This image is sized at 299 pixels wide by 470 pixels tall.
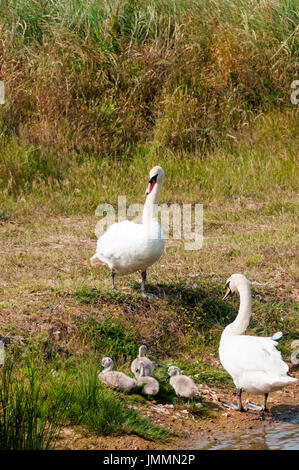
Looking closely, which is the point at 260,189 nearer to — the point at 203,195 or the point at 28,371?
the point at 203,195

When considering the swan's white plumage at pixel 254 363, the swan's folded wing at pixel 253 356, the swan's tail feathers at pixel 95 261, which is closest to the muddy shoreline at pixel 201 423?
the swan's white plumage at pixel 254 363

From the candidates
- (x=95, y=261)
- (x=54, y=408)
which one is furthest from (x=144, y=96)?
(x=54, y=408)

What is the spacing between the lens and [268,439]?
5742 millimetres

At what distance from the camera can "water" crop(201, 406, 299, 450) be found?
5.57 meters

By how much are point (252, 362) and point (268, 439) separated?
0.57 m

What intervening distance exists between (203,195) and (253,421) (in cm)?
580

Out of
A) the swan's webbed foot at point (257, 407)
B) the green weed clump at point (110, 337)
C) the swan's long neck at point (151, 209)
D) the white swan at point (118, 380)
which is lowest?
the swan's webbed foot at point (257, 407)

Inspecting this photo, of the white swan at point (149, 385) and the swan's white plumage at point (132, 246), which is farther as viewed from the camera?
the swan's white plumage at point (132, 246)

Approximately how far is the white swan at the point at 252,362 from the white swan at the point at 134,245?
1130mm

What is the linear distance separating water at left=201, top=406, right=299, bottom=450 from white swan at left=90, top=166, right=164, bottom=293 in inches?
73.4

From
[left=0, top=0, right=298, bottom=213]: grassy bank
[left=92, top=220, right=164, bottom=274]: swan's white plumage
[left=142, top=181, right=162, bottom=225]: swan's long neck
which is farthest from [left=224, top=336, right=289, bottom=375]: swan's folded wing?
[left=0, top=0, right=298, bottom=213]: grassy bank

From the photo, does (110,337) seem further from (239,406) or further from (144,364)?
(239,406)

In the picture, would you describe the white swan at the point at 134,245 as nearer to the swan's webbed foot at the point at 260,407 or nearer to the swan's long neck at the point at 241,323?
the swan's long neck at the point at 241,323

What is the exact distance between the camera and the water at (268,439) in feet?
18.3
